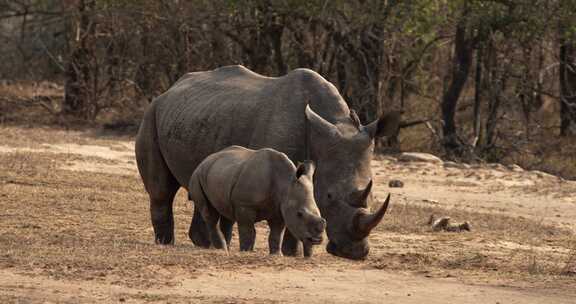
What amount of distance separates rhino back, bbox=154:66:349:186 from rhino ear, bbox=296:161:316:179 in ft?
1.86

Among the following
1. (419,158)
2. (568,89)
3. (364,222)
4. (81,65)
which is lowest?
(419,158)

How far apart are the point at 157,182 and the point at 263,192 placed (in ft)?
7.24

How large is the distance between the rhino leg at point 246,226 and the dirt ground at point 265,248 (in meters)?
0.13

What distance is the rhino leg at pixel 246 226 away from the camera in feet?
30.0

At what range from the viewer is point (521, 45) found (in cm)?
2025

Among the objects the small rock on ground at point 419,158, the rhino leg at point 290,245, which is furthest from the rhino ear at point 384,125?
the small rock on ground at point 419,158

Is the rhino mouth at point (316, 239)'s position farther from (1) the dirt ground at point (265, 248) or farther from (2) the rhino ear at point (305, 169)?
(2) the rhino ear at point (305, 169)

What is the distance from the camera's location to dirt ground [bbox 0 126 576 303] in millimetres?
7840

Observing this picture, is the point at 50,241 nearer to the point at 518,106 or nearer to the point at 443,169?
the point at 443,169

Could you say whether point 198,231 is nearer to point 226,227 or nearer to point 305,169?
point 226,227

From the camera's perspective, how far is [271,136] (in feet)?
31.7

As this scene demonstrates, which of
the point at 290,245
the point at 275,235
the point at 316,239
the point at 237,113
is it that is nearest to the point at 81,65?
the point at 237,113

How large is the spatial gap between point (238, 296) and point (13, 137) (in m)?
13.0

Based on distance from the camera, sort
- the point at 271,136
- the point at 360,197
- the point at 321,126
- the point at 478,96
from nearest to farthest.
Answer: the point at 360,197
the point at 321,126
the point at 271,136
the point at 478,96
